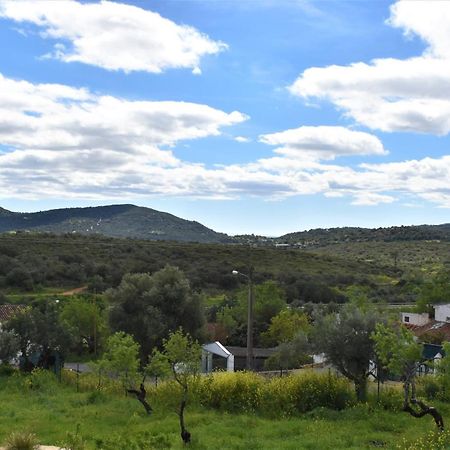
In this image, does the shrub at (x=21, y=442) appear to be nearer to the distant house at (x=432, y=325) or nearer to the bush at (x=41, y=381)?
the bush at (x=41, y=381)

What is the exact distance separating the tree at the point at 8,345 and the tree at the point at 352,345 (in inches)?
627

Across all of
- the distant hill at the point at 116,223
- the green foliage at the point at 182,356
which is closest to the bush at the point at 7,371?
the green foliage at the point at 182,356

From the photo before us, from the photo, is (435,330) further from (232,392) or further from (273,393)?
(232,392)

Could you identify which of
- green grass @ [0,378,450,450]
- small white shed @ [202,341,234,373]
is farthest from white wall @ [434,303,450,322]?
green grass @ [0,378,450,450]

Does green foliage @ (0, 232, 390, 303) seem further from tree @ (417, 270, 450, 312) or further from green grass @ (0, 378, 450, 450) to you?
green grass @ (0, 378, 450, 450)

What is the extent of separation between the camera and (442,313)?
5128cm

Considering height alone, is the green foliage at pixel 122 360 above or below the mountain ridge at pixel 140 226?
below

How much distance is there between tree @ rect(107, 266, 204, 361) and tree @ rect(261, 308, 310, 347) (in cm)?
1154

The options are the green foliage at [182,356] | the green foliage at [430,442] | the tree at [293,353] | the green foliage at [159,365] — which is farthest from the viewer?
the tree at [293,353]

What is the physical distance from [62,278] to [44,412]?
5058 cm

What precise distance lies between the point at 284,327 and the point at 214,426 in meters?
25.8

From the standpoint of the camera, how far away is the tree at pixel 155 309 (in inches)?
1312

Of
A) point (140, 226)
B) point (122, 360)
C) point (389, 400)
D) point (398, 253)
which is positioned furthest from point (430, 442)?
point (140, 226)

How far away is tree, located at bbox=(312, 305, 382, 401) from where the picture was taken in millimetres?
23125
